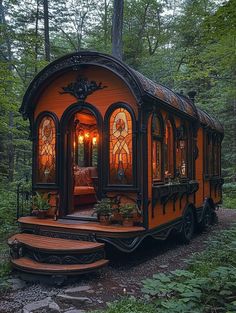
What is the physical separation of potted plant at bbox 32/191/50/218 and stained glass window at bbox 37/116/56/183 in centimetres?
37

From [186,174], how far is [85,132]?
11.9 feet

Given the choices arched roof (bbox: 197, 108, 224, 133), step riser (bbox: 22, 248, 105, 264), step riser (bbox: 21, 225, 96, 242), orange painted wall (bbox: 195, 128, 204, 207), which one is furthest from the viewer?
arched roof (bbox: 197, 108, 224, 133)

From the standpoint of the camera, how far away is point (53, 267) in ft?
15.6

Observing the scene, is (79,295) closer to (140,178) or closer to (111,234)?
(111,234)

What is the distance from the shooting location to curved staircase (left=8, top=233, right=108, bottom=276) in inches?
187

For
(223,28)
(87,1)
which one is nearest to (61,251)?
(223,28)

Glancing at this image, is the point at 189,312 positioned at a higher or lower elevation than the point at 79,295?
higher

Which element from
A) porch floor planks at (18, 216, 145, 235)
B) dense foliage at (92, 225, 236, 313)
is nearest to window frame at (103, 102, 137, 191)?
porch floor planks at (18, 216, 145, 235)

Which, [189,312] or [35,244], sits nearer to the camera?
[189,312]

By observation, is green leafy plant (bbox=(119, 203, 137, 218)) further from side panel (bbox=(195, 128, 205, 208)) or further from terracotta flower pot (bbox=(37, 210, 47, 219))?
side panel (bbox=(195, 128, 205, 208))

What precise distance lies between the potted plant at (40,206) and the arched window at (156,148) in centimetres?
225

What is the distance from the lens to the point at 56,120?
22.2 ft

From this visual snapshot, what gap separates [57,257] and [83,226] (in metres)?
0.91

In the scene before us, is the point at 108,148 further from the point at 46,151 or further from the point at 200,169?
the point at 200,169
